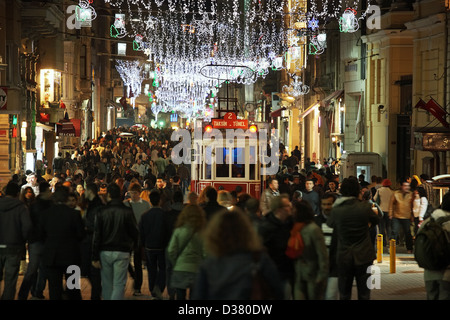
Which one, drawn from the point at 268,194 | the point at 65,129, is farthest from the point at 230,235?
the point at 65,129

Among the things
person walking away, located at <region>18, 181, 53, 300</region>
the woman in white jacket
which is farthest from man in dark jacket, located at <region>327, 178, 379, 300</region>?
the woman in white jacket

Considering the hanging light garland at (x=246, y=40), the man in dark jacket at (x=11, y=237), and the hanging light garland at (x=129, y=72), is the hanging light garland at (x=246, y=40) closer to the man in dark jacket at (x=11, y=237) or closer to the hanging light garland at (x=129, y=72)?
the hanging light garland at (x=129, y=72)

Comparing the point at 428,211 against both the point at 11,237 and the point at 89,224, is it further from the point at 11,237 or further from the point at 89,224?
the point at 11,237

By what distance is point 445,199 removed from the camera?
10477mm

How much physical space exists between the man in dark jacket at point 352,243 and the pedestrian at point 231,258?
4.48 metres

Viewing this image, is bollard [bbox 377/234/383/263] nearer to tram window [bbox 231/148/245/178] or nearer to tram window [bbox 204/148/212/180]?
tram window [bbox 231/148/245/178]

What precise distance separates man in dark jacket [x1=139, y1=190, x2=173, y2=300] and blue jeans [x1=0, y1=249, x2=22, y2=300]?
5.86 feet

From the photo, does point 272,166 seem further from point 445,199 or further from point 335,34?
point 335,34

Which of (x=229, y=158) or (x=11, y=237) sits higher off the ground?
(x=229, y=158)

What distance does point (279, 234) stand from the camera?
30.1 ft

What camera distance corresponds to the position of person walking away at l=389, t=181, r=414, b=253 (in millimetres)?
18516

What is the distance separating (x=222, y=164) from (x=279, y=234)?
14856 mm

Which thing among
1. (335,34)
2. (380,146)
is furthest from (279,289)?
(335,34)

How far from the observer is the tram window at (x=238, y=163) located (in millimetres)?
23969
